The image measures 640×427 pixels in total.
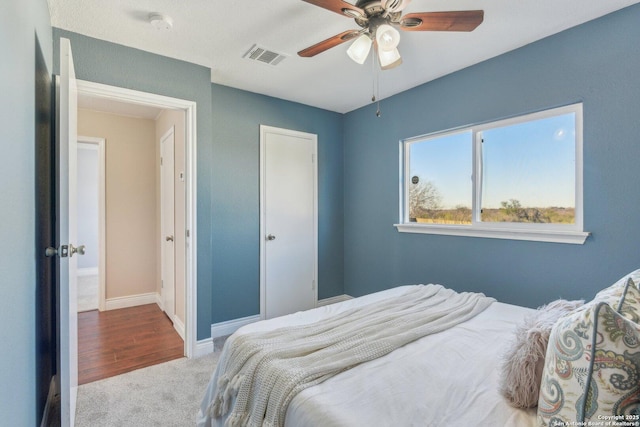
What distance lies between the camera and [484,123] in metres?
2.66

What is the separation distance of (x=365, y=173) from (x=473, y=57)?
1.61 metres

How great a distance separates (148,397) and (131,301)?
2.29 m

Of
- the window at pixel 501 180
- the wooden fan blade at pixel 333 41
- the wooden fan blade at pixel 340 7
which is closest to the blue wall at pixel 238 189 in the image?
the wooden fan blade at pixel 333 41

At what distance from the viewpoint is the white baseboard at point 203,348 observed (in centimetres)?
264

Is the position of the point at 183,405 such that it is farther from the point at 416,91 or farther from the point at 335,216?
the point at 416,91

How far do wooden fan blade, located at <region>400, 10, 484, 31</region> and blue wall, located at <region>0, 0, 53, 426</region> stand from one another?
64.3 inches

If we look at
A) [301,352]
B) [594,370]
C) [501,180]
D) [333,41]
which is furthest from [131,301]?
[594,370]

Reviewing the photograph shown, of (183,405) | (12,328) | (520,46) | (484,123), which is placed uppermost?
(520,46)

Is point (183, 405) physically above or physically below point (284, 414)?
below

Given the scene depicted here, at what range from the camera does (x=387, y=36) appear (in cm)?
166

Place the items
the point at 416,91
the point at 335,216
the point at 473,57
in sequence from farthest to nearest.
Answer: the point at 335,216, the point at 416,91, the point at 473,57

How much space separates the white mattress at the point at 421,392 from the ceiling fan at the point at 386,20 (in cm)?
156

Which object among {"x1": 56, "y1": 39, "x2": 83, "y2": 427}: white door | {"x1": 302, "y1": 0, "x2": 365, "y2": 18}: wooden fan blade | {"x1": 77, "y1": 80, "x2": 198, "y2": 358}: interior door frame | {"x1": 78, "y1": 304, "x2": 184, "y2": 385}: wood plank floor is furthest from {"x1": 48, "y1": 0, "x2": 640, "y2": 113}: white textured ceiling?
{"x1": 78, "y1": 304, "x2": 184, "y2": 385}: wood plank floor

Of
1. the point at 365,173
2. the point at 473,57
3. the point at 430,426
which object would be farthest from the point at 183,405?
the point at 473,57
